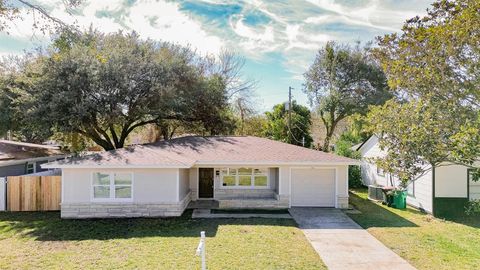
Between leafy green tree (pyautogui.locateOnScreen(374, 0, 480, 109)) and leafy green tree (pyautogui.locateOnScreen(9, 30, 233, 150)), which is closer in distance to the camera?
leafy green tree (pyautogui.locateOnScreen(374, 0, 480, 109))

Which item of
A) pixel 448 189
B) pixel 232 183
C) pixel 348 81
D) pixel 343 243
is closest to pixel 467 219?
pixel 448 189

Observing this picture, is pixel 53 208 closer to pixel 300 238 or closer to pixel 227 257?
pixel 227 257

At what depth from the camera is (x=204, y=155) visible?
1697 centimetres

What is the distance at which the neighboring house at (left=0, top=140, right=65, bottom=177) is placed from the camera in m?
19.6

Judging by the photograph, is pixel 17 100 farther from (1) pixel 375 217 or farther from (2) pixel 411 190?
(2) pixel 411 190

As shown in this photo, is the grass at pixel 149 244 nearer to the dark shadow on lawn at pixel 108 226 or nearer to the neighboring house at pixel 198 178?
the dark shadow on lawn at pixel 108 226

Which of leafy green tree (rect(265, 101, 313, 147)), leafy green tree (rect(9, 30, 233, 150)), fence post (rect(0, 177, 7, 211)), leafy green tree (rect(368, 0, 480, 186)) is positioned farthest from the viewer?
leafy green tree (rect(265, 101, 313, 147))

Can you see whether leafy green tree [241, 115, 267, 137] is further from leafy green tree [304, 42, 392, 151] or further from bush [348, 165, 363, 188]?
bush [348, 165, 363, 188]

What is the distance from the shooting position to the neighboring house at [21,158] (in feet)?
64.3

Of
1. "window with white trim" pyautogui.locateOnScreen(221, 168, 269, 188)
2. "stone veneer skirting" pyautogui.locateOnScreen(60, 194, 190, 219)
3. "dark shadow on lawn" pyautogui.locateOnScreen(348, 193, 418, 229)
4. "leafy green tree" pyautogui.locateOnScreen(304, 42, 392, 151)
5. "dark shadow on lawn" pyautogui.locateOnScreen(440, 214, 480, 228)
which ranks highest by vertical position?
"leafy green tree" pyautogui.locateOnScreen(304, 42, 392, 151)

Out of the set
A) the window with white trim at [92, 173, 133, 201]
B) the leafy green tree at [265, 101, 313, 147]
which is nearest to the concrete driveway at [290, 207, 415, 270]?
the window with white trim at [92, 173, 133, 201]

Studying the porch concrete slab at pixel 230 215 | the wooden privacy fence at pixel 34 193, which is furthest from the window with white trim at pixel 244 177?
the wooden privacy fence at pixel 34 193

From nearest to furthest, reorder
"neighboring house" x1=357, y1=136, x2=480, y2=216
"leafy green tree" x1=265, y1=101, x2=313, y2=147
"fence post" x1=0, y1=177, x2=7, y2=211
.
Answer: "neighboring house" x1=357, y1=136, x2=480, y2=216
"fence post" x1=0, y1=177, x2=7, y2=211
"leafy green tree" x1=265, y1=101, x2=313, y2=147

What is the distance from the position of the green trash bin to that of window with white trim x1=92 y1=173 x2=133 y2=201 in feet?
43.1
